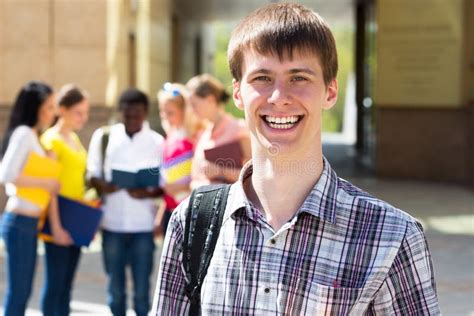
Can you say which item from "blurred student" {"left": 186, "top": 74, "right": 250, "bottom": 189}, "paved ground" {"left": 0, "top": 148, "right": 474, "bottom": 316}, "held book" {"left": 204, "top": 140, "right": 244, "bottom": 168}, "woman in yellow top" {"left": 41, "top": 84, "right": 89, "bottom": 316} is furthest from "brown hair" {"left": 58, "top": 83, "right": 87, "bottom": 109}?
"paved ground" {"left": 0, "top": 148, "right": 474, "bottom": 316}

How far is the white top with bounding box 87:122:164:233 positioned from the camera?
637cm

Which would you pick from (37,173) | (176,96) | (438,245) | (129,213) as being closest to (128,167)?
(129,213)

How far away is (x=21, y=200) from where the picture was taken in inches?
242

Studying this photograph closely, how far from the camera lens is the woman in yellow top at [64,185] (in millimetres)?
6426

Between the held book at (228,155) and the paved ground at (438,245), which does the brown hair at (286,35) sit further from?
the paved ground at (438,245)

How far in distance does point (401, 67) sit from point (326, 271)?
17.1 meters

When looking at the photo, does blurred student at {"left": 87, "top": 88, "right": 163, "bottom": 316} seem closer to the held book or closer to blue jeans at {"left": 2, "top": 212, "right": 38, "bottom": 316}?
blue jeans at {"left": 2, "top": 212, "right": 38, "bottom": 316}

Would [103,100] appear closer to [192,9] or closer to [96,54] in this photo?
[96,54]

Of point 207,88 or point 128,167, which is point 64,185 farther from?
point 207,88

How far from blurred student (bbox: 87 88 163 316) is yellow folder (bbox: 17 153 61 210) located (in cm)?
40

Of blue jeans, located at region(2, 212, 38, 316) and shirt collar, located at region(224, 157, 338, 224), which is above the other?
shirt collar, located at region(224, 157, 338, 224)

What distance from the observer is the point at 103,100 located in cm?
1334

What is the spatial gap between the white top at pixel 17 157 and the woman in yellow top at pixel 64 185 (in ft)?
0.82

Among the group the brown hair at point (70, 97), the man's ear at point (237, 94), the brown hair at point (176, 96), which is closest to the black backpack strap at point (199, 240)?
the man's ear at point (237, 94)
